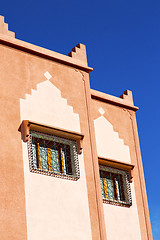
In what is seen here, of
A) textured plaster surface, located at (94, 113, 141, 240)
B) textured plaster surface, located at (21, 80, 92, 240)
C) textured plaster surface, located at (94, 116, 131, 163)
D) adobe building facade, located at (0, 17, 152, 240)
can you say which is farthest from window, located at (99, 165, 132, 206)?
textured plaster surface, located at (21, 80, 92, 240)

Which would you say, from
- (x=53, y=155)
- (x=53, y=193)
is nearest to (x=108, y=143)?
(x=53, y=155)

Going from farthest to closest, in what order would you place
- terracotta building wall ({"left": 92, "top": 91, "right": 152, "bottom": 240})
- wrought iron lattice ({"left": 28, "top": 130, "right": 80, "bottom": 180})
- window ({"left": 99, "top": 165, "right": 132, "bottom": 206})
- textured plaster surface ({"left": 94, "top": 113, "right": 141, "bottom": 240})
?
1. window ({"left": 99, "top": 165, "right": 132, "bottom": 206})
2. terracotta building wall ({"left": 92, "top": 91, "right": 152, "bottom": 240})
3. textured plaster surface ({"left": 94, "top": 113, "right": 141, "bottom": 240})
4. wrought iron lattice ({"left": 28, "top": 130, "right": 80, "bottom": 180})

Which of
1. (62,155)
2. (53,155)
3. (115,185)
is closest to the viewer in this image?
(53,155)

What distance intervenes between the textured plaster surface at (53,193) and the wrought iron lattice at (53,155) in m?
0.17

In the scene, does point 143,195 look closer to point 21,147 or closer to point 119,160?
point 119,160

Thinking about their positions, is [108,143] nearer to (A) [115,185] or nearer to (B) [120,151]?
(B) [120,151]

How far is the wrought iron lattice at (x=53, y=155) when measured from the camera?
13.7 metres

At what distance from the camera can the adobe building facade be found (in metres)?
12.9

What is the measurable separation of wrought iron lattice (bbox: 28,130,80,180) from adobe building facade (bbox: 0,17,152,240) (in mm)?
26

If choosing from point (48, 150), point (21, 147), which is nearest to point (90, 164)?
point (48, 150)

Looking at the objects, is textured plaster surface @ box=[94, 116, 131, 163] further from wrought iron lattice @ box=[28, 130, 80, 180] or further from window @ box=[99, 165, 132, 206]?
wrought iron lattice @ box=[28, 130, 80, 180]

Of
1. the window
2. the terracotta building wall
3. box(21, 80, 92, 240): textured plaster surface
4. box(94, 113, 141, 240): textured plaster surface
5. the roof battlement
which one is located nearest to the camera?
box(21, 80, 92, 240): textured plaster surface

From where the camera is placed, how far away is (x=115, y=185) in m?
15.9

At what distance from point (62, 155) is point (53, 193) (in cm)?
130
